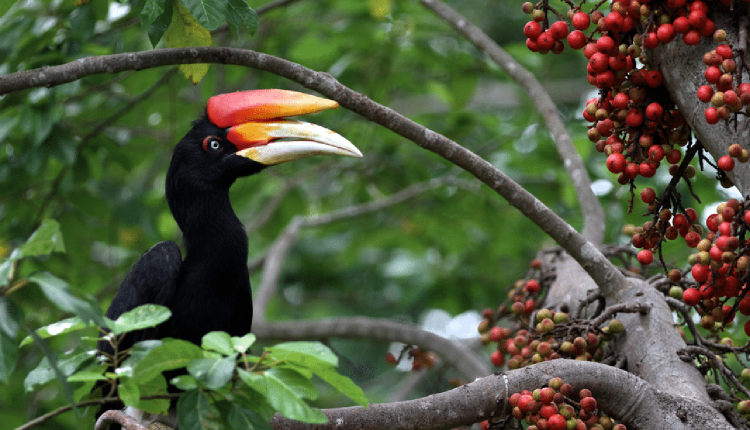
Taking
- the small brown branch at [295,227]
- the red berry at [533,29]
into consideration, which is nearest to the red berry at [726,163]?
the red berry at [533,29]

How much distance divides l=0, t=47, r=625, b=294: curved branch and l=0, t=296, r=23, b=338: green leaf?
92 cm

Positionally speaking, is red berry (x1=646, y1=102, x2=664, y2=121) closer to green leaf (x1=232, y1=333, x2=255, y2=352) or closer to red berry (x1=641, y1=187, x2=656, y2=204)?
red berry (x1=641, y1=187, x2=656, y2=204)

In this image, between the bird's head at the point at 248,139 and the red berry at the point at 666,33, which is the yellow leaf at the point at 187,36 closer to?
the bird's head at the point at 248,139

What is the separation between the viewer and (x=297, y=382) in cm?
138

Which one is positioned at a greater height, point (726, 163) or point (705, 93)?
point (705, 93)

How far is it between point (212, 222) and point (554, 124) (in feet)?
5.72

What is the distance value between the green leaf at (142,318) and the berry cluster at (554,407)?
0.95m

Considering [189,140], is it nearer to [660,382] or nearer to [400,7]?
[400,7]

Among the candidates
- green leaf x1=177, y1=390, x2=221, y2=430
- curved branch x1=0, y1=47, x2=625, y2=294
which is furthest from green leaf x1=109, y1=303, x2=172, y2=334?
curved branch x1=0, y1=47, x2=625, y2=294

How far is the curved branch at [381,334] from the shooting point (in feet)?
12.6

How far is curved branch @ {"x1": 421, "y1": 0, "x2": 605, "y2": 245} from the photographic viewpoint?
3.18 meters

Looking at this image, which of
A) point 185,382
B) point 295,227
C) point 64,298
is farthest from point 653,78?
point 295,227

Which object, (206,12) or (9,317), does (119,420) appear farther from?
(206,12)

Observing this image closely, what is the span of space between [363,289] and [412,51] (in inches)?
109
